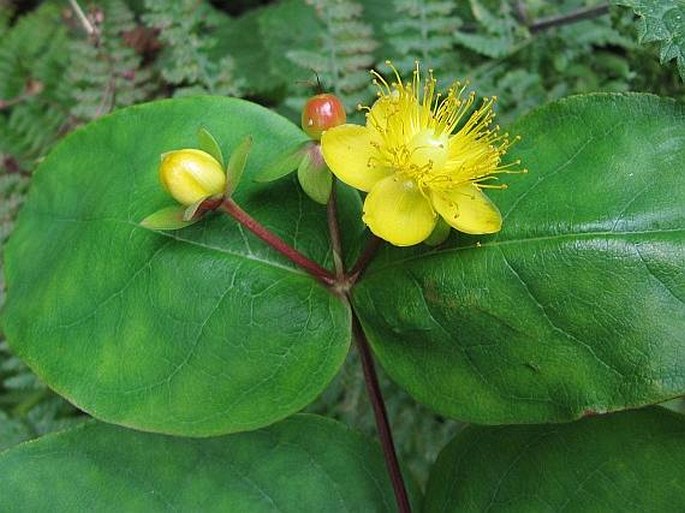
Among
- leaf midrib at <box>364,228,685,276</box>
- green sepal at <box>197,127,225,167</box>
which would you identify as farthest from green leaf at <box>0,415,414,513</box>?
green sepal at <box>197,127,225,167</box>

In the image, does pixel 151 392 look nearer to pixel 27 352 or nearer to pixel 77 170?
pixel 27 352

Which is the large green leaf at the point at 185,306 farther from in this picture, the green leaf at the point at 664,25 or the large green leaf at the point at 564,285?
the green leaf at the point at 664,25

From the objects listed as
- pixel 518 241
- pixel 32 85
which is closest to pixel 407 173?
pixel 518 241

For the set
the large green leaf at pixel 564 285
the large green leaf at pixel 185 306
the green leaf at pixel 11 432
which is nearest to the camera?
the large green leaf at pixel 564 285

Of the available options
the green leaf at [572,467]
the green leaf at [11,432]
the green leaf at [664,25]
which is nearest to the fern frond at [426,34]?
the green leaf at [664,25]

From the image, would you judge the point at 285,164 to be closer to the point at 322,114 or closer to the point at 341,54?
the point at 322,114

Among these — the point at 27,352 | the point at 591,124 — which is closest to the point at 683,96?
the point at 591,124
